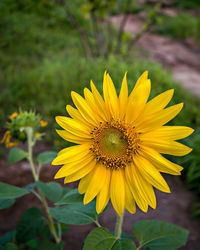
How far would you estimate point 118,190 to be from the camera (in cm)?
80

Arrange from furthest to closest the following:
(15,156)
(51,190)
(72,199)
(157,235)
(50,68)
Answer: (50,68), (15,156), (51,190), (157,235), (72,199)

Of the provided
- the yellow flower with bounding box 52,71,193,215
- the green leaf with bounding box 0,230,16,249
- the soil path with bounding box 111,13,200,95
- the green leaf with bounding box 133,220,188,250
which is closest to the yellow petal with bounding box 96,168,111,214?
the yellow flower with bounding box 52,71,193,215

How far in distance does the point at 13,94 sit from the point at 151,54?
380 cm

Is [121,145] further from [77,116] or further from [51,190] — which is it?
[51,190]

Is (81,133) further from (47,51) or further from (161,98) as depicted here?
(47,51)

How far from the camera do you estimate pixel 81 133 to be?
2.75 ft

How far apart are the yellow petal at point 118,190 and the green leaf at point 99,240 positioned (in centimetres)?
11

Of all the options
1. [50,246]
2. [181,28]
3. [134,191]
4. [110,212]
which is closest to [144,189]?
[134,191]

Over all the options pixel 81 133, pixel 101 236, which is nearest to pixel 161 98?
pixel 81 133

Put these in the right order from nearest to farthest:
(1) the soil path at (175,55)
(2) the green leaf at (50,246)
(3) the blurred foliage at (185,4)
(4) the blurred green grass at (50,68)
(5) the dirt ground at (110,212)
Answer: (2) the green leaf at (50,246) → (5) the dirt ground at (110,212) → (4) the blurred green grass at (50,68) → (1) the soil path at (175,55) → (3) the blurred foliage at (185,4)

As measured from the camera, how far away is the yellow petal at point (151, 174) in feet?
2.48

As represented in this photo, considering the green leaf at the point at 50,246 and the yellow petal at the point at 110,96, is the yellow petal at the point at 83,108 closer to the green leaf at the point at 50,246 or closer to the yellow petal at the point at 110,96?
the yellow petal at the point at 110,96

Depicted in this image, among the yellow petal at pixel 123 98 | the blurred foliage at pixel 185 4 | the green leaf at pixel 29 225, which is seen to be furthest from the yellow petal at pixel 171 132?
the blurred foliage at pixel 185 4

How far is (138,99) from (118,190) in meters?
0.29
